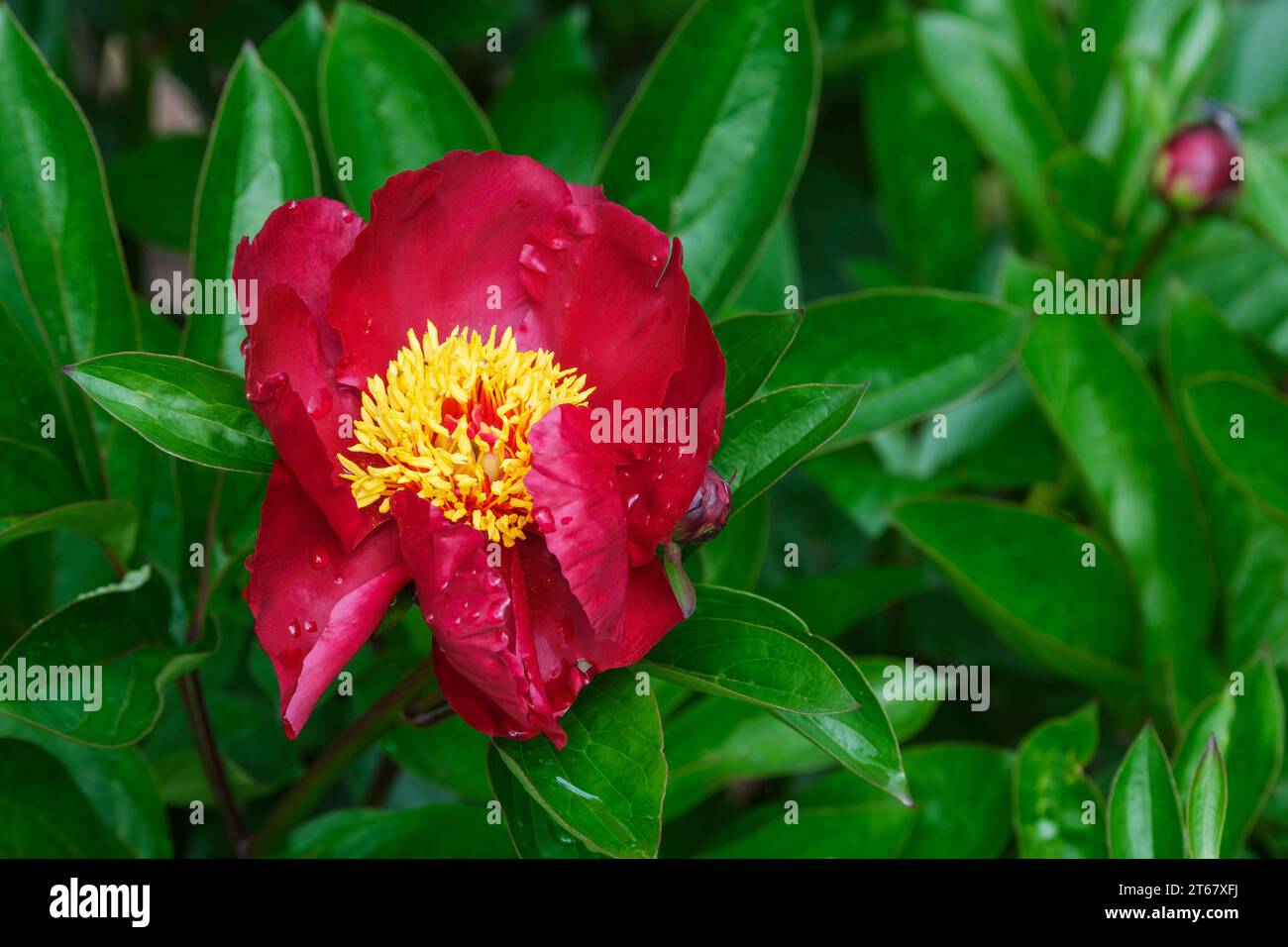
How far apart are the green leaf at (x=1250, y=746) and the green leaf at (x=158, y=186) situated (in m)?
1.18

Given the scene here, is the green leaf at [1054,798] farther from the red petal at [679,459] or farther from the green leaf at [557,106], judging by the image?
the green leaf at [557,106]

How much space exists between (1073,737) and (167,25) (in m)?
1.37

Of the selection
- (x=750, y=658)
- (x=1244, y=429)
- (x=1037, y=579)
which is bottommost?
(x=750, y=658)

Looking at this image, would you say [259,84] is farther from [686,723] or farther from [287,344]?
[686,723]

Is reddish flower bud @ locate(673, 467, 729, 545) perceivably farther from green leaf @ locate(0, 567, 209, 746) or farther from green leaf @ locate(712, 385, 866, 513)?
green leaf @ locate(0, 567, 209, 746)

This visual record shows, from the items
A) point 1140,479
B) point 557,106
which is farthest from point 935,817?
point 557,106

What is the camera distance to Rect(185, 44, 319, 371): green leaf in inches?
39.7

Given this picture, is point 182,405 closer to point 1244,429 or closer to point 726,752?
point 726,752

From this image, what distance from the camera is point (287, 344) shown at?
2.53 ft

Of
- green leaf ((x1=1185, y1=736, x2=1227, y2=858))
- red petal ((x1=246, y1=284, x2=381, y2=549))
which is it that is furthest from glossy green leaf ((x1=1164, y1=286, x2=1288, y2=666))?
red petal ((x1=246, y1=284, x2=381, y2=549))

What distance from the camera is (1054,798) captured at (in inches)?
44.3

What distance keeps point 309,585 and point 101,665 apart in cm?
25

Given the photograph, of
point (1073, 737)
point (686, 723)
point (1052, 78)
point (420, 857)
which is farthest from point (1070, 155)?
point (420, 857)

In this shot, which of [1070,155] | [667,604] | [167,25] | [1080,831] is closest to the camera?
[667,604]
